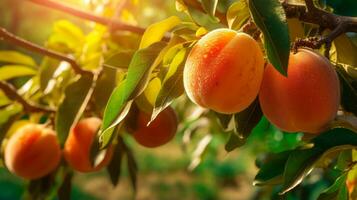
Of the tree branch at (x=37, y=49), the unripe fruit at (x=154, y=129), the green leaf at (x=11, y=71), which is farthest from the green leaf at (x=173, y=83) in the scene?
the green leaf at (x=11, y=71)

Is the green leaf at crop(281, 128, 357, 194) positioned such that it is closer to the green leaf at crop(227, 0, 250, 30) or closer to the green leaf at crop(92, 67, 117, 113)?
the green leaf at crop(227, 0, 250, 30)

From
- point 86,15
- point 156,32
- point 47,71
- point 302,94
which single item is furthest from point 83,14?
point 302,94

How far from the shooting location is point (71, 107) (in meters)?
0.95

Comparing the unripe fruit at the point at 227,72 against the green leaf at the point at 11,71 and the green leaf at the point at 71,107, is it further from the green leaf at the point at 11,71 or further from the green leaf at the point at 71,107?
the green leaf at the point at 11,71

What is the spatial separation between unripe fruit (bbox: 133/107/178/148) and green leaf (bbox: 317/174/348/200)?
31cm

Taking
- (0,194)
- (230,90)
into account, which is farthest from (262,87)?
(0,194)

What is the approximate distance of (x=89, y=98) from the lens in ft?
3.22

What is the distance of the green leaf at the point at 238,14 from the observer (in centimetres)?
67

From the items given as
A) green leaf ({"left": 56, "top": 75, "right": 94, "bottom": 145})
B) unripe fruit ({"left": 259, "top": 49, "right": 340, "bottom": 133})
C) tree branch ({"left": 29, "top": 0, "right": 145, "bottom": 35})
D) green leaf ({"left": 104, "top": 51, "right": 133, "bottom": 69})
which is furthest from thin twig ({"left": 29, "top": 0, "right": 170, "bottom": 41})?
unripe fruit ({"left": 259, "top": 49, "right": 340, "bottom": 133})

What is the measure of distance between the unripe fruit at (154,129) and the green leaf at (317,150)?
1.02 ft

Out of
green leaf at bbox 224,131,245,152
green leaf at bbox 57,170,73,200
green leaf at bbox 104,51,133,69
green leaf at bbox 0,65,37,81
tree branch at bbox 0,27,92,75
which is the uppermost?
green leaf at bbox 104,51,133,69

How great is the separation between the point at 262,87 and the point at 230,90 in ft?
0.14

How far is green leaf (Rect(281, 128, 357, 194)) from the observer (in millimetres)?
654

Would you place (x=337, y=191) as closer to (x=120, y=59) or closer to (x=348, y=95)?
(x=348, y=95)
